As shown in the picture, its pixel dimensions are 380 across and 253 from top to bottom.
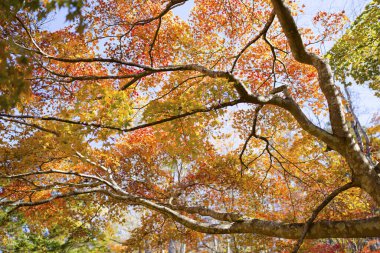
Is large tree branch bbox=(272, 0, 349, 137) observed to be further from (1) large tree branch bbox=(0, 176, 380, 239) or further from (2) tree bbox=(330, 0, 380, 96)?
(2) tree bbox=(330, 0, 380, 96)

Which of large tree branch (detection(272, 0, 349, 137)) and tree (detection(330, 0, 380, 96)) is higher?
tree (detection(330, 0, 380, 96))

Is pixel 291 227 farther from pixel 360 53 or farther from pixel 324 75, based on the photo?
pixel 360 53

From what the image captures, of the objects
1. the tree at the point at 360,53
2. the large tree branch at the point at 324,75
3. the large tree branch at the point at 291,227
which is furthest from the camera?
the tree at the point at 360,53

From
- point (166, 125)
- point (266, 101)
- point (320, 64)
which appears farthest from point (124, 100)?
point (320, 64)

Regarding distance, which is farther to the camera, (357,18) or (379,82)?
(379,82)

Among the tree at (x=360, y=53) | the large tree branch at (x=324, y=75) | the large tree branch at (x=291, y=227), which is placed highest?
the tree at (x=360, y=53)

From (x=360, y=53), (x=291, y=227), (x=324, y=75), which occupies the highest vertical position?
(x=360, y=53)

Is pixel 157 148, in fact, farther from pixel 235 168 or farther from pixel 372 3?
pixel 372 3

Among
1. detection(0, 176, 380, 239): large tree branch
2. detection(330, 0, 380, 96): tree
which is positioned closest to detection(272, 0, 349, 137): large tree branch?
detection(0, 176, 380, 239): large tree branch

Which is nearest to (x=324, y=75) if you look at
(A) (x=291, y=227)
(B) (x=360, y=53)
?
(A) (x=291, y=227)

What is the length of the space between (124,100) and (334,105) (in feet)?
10.1

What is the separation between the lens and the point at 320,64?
A: 3947 mm

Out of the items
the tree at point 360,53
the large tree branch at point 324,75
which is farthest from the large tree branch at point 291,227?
the tree at point 360,53

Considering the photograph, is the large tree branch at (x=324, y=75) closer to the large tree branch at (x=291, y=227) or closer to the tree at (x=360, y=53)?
the large tree branch at (x=291, y=227)
